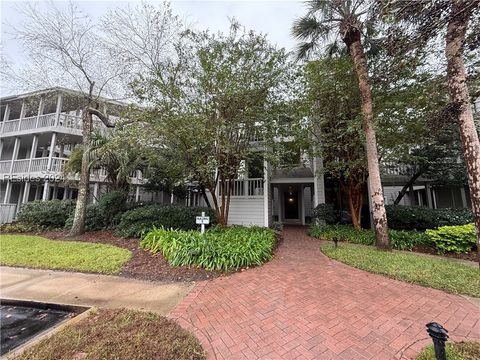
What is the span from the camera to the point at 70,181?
10953mm

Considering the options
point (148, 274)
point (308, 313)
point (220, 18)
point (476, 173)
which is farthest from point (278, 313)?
point (220, 18)

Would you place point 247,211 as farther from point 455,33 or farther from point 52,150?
point 52,150

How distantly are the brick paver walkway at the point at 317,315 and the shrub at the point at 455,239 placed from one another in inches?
148

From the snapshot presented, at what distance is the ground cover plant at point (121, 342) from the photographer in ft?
8.26

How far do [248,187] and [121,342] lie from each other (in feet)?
29.7

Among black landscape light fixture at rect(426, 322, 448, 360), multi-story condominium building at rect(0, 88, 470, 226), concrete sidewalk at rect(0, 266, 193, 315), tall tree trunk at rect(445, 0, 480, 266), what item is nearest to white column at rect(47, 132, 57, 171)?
multi-story condominium building at rect(0, 88, 470, 226)

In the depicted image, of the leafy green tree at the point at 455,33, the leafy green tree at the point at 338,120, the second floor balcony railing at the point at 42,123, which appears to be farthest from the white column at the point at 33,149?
the leafy green tree at the point at 455,33

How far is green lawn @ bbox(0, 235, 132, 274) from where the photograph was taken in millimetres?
5840

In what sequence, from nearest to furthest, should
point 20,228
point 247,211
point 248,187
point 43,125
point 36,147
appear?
point 20,228, point 247,211, point 248,187, point 43,125, point 36,147

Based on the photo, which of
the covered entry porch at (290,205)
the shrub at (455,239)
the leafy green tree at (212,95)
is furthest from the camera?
the covered entry porch at (290,205)

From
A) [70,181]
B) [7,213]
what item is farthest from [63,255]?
[7,213]

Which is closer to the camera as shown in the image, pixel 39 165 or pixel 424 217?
pixel 424 217

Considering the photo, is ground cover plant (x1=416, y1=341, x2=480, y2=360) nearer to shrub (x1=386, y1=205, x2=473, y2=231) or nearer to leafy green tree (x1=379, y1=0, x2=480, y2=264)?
leafy green tree (x1=379, y1=0, x2=480, y2=264)

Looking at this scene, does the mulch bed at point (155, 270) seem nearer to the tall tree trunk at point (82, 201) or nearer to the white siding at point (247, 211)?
the tall tree trunk at point (82, 201)
